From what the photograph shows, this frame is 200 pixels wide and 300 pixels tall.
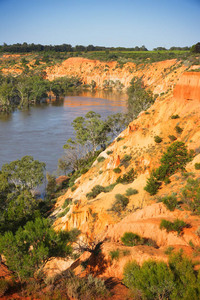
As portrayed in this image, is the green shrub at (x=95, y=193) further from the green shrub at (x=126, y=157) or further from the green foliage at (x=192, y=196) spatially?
the green foliage at (x=192, y=196)

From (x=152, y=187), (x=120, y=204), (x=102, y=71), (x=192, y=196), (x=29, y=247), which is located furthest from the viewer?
(x=102, y=71)

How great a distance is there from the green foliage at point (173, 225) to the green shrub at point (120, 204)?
17.5 ft

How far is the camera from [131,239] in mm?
13109

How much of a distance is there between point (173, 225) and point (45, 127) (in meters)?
52.3

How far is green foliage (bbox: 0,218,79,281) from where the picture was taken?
10344mm

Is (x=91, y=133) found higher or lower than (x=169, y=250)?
lower

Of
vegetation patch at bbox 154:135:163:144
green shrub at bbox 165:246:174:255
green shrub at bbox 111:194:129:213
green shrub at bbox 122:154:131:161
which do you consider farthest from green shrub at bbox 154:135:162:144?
green shrub at bbox 165:246:174:255

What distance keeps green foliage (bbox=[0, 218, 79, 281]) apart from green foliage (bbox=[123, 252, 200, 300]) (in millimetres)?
3165

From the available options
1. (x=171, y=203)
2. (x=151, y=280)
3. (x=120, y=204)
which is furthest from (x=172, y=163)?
(x=151, y=280)

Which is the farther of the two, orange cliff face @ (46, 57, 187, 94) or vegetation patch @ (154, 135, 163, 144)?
orange cliff face @ (46, 57, 187, 94)

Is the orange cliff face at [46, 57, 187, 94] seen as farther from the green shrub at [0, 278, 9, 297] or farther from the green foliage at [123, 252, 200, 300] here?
the green shrub at [0, 278, 9, 297]

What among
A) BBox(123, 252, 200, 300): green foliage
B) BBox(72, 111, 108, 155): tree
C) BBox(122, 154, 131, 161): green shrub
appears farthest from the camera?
BBox(72, 111, 108, 155): tree

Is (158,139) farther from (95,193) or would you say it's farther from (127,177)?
(95,193)

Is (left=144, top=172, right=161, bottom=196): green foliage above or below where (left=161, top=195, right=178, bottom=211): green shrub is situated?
below
